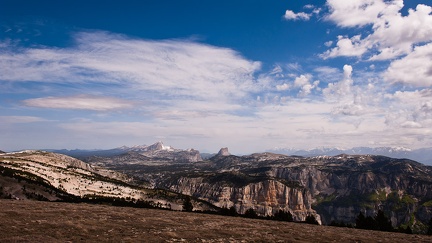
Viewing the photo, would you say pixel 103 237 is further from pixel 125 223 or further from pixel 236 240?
pixel 236 240

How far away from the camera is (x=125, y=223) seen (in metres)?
39.0

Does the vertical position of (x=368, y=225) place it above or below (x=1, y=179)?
below

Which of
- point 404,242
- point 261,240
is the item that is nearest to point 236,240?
point 261,240

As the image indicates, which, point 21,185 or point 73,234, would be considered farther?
point 21,185

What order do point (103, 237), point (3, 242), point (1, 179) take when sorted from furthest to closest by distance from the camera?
point (1, 179)
point (103, 237)
point (3, 242)

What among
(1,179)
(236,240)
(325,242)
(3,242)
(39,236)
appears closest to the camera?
(3,242)

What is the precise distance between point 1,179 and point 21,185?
6.12 metres

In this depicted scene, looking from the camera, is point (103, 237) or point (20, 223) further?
point (20, 223)

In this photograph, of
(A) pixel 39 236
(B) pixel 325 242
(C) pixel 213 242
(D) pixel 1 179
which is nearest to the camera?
(A) pixel 39 236

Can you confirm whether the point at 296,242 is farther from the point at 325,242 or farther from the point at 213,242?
the point at 213,242

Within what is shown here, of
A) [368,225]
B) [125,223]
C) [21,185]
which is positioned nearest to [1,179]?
[21,185]

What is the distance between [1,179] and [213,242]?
98961mm

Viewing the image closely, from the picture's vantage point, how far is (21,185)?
103 m

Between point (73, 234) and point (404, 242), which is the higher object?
point (73, 234)
